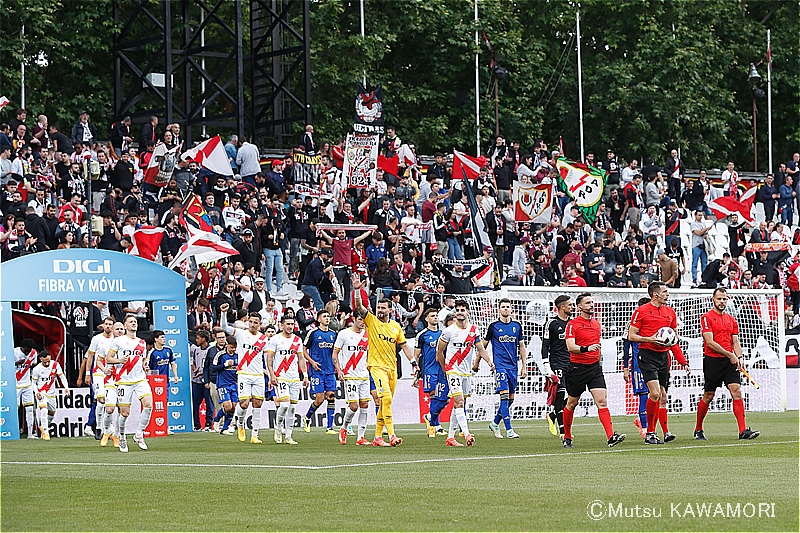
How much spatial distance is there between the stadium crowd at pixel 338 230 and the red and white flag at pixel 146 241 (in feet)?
0.70

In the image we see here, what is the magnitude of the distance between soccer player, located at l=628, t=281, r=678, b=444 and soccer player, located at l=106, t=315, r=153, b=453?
24.6 ft

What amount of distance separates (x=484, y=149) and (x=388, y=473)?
34.6m

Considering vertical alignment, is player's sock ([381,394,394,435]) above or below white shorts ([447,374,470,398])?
below

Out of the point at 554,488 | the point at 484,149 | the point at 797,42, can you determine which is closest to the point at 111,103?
the point at 484,149

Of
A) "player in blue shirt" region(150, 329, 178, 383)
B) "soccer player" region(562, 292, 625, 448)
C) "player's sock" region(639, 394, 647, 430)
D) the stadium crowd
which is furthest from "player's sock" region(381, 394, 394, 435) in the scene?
"player in blue shirt" region(150, 329, 178, 383)

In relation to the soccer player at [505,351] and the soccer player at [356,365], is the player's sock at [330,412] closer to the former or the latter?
the soccer player at [505,351]

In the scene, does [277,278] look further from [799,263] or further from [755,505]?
[755,505]

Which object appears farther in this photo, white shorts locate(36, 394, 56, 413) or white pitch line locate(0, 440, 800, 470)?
white shorts locate(36, 394, 56, 413)

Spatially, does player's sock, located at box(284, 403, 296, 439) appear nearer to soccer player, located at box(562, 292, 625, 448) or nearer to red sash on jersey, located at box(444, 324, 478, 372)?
red sash on jersey, located at box(444, 324, 478, 372)

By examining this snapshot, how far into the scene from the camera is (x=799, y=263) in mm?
36562

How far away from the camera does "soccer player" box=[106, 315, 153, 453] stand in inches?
816

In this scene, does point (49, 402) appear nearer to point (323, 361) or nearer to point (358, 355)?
point (323, 361)

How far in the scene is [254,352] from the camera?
2325 centimetres

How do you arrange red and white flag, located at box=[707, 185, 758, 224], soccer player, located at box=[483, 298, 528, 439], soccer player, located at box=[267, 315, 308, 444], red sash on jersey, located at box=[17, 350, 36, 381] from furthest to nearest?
1. red and white flag, located at box=[707, 185, 758, 224]
2. red sash on jersey, located at box=[17, 350, 36, 381]
3. soccer player, located at box=[483, 298, 528, 439]
4. soccer player, located at box=[267, 315, 308, 444]
